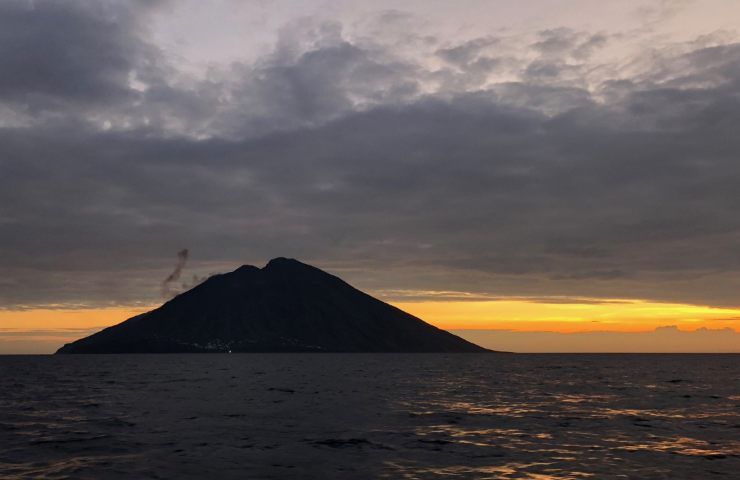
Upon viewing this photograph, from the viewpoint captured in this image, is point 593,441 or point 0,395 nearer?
point 593,441

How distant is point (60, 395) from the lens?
8538 centimetres

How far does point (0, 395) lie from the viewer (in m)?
84.7

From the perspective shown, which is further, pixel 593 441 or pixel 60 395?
pixel 60 395

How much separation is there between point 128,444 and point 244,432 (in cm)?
840

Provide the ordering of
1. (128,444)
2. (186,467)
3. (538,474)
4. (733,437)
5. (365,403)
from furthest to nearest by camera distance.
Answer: (365,403), (733,437), (128,444), (186,467), (538,474)

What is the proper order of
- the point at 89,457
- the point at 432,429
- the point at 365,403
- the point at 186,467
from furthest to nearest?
the point at 365,403, the point at 432,429, the point at 89,457, the point at 186,467

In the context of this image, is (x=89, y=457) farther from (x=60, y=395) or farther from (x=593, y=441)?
(x=60, y=395)

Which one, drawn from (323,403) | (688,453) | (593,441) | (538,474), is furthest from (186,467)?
(323,403)

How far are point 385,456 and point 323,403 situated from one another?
34.1m

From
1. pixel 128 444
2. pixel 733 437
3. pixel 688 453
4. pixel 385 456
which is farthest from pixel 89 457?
pixel 733 437

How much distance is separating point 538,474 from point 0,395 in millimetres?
77431

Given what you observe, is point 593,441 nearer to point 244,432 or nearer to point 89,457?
point 244,432

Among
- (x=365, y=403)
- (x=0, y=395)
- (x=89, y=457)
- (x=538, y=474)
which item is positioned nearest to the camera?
(x=538, y=474)

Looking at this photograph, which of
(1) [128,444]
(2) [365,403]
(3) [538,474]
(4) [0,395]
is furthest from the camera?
(4) [0,395]
